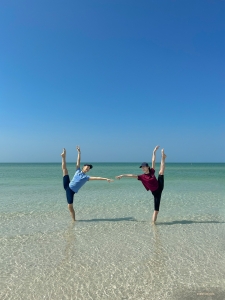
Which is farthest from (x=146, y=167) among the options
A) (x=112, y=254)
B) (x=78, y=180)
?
(x=112, y=254)

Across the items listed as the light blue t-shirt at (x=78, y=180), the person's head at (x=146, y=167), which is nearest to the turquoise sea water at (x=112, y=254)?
the light blue t-shirt at (x=78, y=180)

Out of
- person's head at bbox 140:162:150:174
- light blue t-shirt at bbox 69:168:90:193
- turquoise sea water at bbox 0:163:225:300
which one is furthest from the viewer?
light blue t-shirt at bbox 69:168:90:193

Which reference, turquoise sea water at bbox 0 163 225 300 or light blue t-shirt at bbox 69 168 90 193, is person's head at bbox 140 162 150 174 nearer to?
turquoise sea water at bbox 0 163 225 300

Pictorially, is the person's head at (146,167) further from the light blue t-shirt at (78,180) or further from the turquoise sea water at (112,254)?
the light blue t-shirt at (78,180)

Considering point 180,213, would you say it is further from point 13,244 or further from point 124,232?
point 13,244

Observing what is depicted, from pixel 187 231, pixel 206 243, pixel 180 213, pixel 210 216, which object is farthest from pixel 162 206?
pixel 206 243

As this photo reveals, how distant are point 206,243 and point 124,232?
2389 millimetres

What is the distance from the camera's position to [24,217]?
30.6 ft

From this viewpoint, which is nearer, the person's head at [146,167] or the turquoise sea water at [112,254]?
the turquoise sea water at [112,254]

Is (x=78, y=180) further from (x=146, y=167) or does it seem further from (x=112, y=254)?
(x=112, y=254)

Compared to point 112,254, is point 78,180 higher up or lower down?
higher up

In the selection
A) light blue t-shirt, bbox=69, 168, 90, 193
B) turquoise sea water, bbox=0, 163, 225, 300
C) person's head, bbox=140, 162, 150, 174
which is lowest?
turquoise sea water, bbox=0, 163, 225, 300

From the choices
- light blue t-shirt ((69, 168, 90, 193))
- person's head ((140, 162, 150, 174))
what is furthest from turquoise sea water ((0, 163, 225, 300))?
person's head ((140, 162, 150, 174))

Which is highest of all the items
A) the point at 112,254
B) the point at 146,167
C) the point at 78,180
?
the point at 146,167
